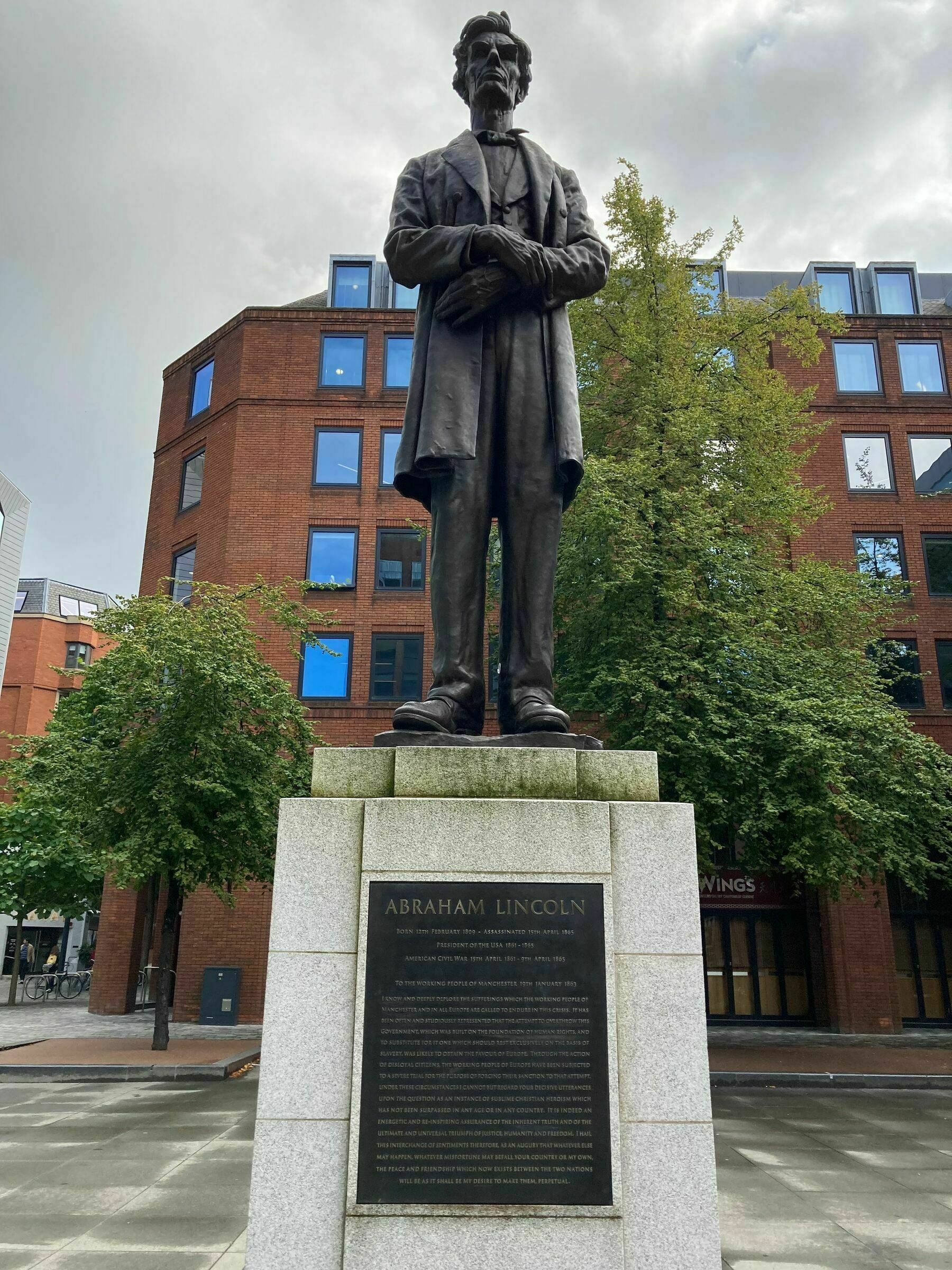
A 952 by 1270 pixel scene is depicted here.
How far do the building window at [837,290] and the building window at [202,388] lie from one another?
21.7 metres

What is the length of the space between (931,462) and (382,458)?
17594mm

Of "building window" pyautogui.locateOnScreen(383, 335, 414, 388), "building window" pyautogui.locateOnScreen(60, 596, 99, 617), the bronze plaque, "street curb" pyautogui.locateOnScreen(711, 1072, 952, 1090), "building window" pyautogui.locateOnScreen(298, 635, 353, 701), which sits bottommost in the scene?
"street curb" pyautogui.locateOnScreen(711, 1072, 952, 1090)

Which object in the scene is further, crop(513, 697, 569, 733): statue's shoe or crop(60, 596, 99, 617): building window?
A: crop(60, 596, 99, 617): building window

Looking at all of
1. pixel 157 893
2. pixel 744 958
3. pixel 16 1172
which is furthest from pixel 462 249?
pixel 744 958

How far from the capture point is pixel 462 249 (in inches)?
196

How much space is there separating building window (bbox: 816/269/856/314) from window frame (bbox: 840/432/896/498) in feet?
19.9

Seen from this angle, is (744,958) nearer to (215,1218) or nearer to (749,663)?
(749,663)

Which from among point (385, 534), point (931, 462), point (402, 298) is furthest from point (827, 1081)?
point (402, 298)

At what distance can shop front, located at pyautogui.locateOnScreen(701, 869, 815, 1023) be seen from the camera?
89.5 feet

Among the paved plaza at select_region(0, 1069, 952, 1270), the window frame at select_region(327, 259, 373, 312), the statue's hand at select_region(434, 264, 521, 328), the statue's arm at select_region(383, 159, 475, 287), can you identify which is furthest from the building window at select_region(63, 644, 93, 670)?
the statue's hand at select_region(434, 264, 521, 328)

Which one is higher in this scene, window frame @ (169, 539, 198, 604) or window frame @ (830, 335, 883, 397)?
window frame @ (830, 335, 883, 397)

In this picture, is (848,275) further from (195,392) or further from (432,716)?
(432,716)

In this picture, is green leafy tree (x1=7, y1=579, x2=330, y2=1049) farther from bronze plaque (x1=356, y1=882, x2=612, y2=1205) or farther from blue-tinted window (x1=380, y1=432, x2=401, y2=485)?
bronze plaque (x1=356, y1=882, x2=612, y2=1205)

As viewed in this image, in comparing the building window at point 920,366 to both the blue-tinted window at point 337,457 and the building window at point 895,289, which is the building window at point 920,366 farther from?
the blue-tinted window at point 337,457
